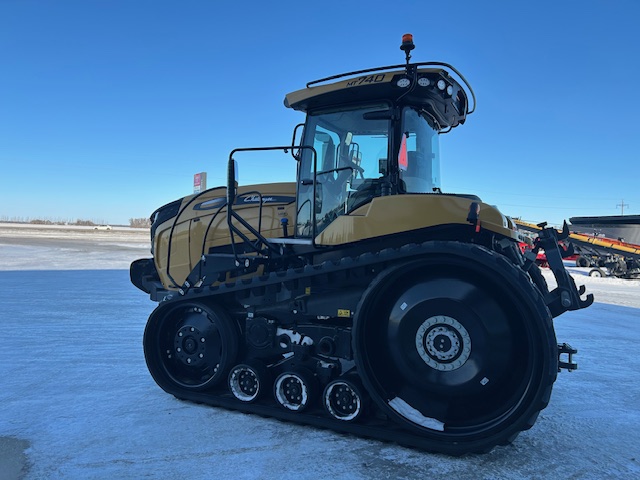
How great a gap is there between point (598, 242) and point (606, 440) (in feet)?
72.2

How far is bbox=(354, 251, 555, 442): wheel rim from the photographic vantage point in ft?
10.6

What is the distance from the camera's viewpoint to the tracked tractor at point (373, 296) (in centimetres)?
331

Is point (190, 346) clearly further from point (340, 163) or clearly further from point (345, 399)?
point (340, 163)

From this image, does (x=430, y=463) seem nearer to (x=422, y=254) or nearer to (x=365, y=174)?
(x=422, y=254)

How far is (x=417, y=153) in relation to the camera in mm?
4172

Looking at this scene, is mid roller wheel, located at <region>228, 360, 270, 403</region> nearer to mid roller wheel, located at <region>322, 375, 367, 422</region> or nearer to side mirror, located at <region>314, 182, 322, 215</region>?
mid roller wheel, located at <region>322, 375, 367, 422</region>

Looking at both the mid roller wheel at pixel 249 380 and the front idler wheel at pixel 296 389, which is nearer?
the front idler wheel at pixel 296 389

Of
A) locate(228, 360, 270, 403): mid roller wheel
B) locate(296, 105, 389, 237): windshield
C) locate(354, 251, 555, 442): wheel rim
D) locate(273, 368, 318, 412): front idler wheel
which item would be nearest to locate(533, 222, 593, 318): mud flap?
locate(354, 251, 555, 442): wheel rim

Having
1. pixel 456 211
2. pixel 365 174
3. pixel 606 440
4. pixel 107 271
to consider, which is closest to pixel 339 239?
pixel 365 174

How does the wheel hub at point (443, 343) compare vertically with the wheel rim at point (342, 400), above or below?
above

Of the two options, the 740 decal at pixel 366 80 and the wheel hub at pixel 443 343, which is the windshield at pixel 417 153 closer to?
the 740 decal at pixel 366 80

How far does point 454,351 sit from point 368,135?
6.41ft

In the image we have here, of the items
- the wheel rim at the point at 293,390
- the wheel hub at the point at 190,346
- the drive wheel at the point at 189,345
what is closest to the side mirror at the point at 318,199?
the drive wheel at the point at 189,345

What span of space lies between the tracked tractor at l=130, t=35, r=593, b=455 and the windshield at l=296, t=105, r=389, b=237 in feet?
0.04
